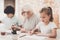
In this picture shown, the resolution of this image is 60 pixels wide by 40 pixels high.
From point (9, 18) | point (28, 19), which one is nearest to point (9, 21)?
point (9, 18)

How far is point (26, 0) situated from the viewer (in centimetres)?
122

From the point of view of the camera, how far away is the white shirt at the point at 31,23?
1.21 metres

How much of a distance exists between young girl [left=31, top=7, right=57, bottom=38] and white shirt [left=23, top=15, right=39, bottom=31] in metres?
0.04

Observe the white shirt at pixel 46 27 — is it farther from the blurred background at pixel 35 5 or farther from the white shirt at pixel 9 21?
the white shirt at pixel 9 21

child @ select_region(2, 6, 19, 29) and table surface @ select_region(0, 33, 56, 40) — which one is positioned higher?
child @ select_region(2, 6, 19, 29)

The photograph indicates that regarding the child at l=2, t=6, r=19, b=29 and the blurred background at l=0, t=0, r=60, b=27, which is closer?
the blurred background at l=0, t=0, r=60, b=27

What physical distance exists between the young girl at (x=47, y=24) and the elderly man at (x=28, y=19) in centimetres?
5

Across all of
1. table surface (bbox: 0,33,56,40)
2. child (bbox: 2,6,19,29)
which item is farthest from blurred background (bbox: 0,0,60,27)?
table surface (bbox: 0,33,56,40)

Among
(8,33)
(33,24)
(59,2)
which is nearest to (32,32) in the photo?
(33,24)

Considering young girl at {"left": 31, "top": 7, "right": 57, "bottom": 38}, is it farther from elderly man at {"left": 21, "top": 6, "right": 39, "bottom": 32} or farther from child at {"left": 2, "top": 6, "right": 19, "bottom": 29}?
child at {"left": 2, "top": 6, "right": 19, "bottom": 29}

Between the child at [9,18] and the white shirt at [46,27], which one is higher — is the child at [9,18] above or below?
above

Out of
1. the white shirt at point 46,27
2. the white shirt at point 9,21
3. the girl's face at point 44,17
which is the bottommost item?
the white shirt at point 46,27

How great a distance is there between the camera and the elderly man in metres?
1.21

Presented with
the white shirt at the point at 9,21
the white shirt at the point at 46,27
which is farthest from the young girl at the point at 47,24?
the white shirt at the point at 9,21
